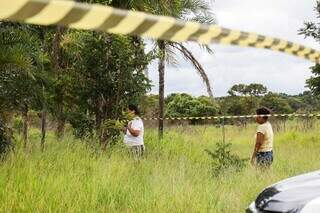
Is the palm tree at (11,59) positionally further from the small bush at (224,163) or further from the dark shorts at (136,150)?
the small bush at (224,163)

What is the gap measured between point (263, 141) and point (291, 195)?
20.0 feet

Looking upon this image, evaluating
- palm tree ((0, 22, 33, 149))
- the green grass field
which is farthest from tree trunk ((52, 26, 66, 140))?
the green grass field

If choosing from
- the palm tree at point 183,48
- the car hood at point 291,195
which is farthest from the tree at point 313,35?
the car hood at point 291,195

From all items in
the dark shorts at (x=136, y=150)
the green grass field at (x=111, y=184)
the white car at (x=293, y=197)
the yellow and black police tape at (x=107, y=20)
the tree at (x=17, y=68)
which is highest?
the tree at (x=17, y=68)

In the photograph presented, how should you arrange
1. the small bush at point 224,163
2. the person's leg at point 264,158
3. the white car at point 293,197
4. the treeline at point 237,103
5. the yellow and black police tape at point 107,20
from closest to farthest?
the yellow and black police tape at point 107,20 → the white car at point 293,197 → the small bush at point 224,163 → the person's leg at point 264,158 → the treeline at point 237,103

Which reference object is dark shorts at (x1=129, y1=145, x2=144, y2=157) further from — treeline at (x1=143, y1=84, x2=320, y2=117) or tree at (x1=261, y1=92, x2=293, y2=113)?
tree at (x1=261, y1=92, x2=293, y2=113)

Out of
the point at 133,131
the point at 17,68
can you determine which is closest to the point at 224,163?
the point at 133,131

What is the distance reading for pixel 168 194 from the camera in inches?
250

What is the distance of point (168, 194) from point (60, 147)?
3.76m

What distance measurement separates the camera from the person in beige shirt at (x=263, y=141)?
30.6ft

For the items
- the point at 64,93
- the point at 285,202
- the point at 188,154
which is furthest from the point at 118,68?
the point at 285,202

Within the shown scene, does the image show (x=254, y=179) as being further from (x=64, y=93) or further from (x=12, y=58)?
(x=64, y=93)

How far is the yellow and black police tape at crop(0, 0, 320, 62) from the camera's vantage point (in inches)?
64.7

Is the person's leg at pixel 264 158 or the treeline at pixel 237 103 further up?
the treeline at pixel 237 103
